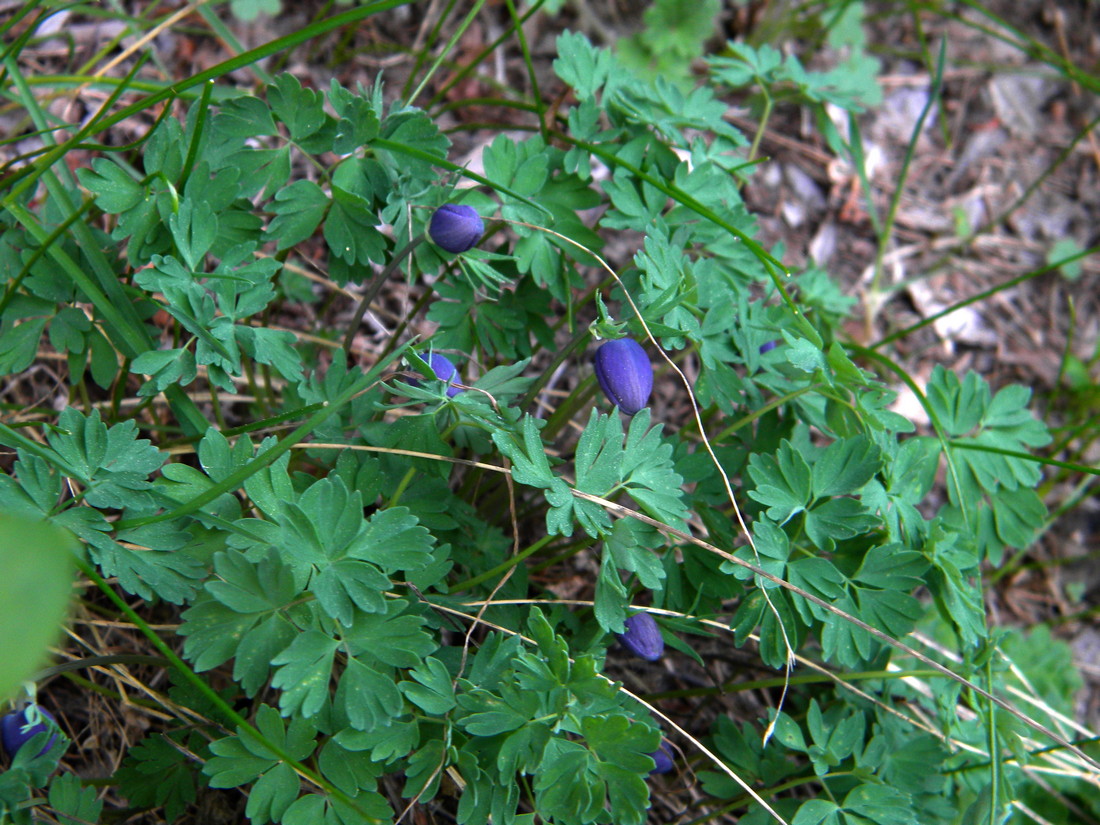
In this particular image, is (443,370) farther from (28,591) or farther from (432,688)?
(28,591)

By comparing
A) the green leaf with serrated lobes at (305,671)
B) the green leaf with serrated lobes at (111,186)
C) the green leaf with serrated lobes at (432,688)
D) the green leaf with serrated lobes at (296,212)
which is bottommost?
the green leaf with serrated lobes at (432,688)

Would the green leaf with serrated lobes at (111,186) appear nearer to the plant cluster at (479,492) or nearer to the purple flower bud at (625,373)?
the plant cluster at (479,492)

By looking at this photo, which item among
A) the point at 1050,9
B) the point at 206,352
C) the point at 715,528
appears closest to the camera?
the point at 206,352

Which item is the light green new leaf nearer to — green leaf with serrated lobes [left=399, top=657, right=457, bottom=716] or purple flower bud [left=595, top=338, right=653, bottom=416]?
green leaf with serrated lobes [left=399, top=657, right=457, bottom=716]

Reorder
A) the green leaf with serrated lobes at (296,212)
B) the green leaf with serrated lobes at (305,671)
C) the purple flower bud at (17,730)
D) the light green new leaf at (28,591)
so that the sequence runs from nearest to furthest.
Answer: the light green new leaf at (28,591), the green leaf with serrated lobes at (305,671), the purple flower bud at (17,730), the green leaf with serrated lobes at (296,212)

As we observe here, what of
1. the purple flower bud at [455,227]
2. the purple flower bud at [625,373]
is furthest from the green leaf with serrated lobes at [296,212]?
the purple flower bud at [625,373]

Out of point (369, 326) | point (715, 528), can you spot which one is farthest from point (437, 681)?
point (369, 326)

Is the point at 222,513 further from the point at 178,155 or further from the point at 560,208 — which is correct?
the point at 560,208

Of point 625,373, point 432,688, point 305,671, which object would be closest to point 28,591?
point 305,671
